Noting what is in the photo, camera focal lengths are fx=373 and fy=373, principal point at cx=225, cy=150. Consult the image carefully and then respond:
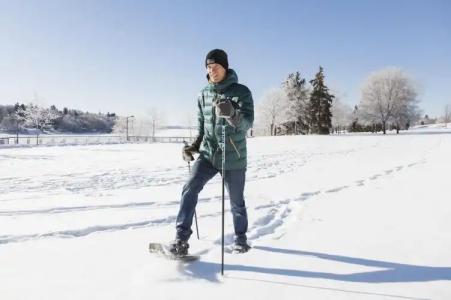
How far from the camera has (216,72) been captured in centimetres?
338

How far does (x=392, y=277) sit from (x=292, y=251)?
3.01 feet

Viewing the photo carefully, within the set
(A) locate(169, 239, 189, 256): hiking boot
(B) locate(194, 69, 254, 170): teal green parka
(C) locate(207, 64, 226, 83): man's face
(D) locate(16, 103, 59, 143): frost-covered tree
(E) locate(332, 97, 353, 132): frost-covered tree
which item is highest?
(E) locate(332, 97, 353, 132): frost-covered tree

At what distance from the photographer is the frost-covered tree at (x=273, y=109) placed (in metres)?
59.9

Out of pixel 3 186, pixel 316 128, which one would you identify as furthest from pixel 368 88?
pixel 3 186

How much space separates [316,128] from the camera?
5603cm

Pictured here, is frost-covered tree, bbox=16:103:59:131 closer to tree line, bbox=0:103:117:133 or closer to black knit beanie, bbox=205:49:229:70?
tree line, bbox=0:103:117:133

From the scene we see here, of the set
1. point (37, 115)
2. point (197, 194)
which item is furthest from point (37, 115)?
point (197, 194)

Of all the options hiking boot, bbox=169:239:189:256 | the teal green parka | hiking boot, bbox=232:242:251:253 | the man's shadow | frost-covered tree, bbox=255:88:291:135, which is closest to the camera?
the man's shadow

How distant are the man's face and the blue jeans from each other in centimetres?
78

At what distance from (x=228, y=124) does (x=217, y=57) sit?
0.61 m

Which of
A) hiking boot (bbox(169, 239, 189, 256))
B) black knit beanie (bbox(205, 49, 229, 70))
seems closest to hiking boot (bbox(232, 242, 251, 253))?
hiking boot (bbox(169, 239, 189, 256))

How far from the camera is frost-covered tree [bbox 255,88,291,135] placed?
59.9 metres

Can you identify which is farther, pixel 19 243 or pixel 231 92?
pixel 19 243

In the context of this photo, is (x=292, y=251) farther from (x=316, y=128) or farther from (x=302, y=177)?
(x=316, y=128)
